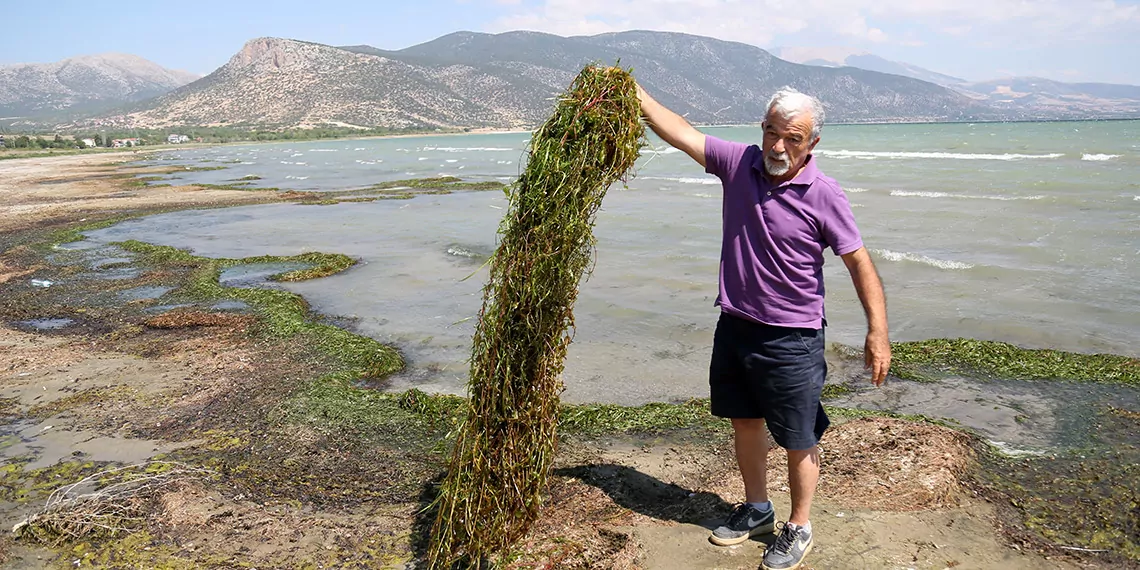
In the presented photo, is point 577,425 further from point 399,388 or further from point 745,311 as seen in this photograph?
point 745,311

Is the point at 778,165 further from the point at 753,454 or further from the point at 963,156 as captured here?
the point at 963,156

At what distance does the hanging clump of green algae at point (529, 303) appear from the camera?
3.44 metres

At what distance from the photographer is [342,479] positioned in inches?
192

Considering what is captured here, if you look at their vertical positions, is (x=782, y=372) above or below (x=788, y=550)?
above

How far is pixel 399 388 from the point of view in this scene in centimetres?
698

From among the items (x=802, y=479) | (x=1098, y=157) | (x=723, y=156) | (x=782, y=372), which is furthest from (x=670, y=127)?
(x=1098, y=157)

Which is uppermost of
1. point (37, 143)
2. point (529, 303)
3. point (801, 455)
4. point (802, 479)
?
point (37, 143)

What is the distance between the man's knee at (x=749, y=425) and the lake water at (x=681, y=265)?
109 inches

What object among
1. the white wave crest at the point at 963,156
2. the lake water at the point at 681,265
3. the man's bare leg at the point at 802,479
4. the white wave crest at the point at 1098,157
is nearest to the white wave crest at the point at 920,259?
the lake water at the point at 681,265

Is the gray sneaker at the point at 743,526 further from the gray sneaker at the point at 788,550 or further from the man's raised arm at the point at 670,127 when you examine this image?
the man's raised arm at the point at 670,127

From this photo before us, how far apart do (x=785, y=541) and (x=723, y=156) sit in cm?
202

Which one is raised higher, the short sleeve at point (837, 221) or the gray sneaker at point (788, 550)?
the short sleeve at point (837, 221)

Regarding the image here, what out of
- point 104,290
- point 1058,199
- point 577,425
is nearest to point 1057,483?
point 577,425

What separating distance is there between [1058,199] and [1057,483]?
759 inches
